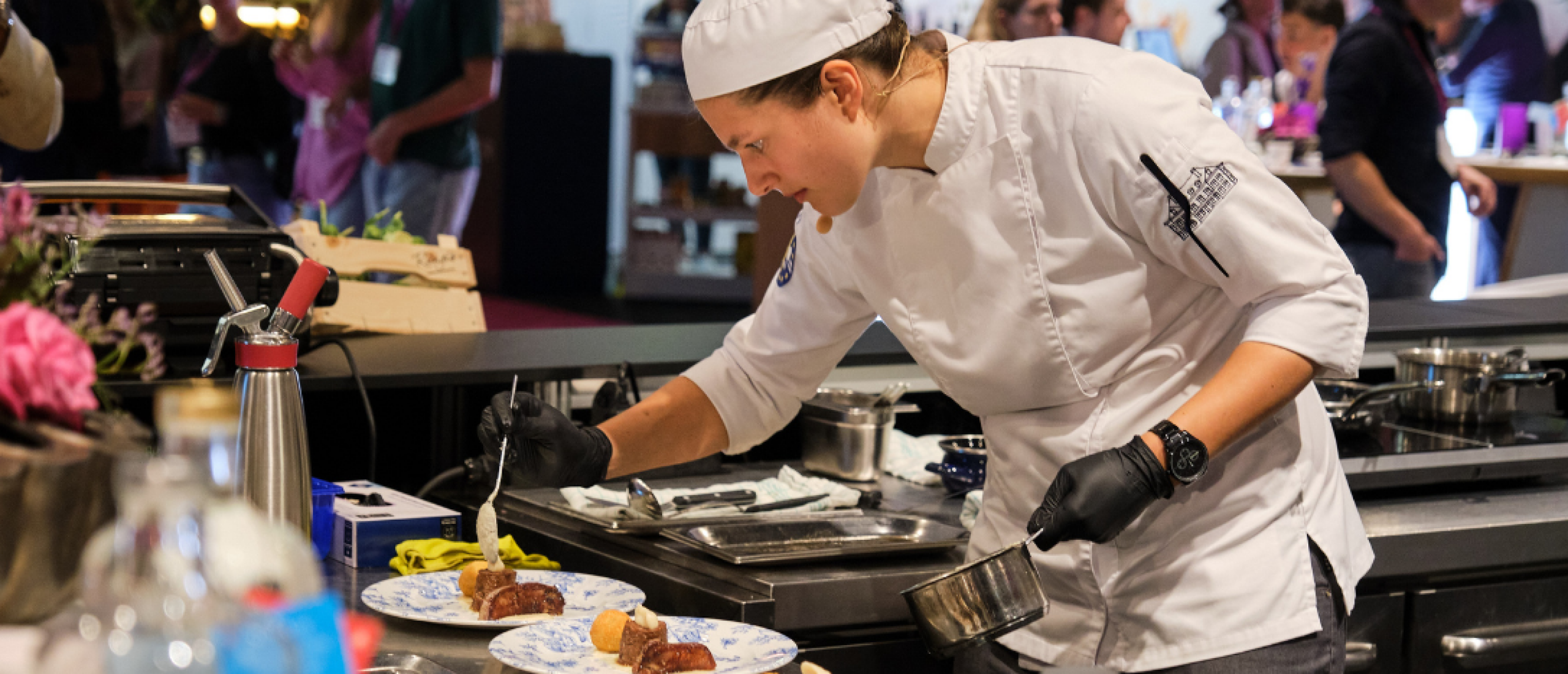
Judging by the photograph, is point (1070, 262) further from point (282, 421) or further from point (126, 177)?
point (126, 177)

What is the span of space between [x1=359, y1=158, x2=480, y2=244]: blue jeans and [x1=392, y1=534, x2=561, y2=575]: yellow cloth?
3010 mm

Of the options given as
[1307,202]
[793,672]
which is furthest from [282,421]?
[1307,202]

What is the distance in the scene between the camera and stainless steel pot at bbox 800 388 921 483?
243cm

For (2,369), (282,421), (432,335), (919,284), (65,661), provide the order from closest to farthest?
1. (65,661)
2. (2,369)
3. (282,421)
4. (919,284)
5. (432,335)

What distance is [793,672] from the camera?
152 centimetres

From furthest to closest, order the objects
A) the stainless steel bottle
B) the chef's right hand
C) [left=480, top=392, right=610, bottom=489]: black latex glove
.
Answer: the chef's right hand, [left=480, top=392, right=610, bottom=489]: black latex glove, the stainless steel bottle

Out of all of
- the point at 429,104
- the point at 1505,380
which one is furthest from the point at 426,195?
the point at 1505,380

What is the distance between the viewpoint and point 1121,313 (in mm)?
1667

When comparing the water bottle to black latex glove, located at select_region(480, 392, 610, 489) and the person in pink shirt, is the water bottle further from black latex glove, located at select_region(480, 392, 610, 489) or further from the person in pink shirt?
the person in pink shirt

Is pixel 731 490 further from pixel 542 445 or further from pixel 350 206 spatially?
pixel 350 206

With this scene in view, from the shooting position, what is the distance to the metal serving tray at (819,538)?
1.88 meters

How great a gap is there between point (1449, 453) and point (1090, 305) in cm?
115

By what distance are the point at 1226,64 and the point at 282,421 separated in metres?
6.84

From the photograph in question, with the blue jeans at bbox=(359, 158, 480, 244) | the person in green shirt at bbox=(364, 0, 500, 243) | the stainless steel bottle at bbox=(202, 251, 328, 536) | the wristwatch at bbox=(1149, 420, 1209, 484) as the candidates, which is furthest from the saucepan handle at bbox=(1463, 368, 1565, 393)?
the blue jeans at bbox=(359, 158, 480, 244)
